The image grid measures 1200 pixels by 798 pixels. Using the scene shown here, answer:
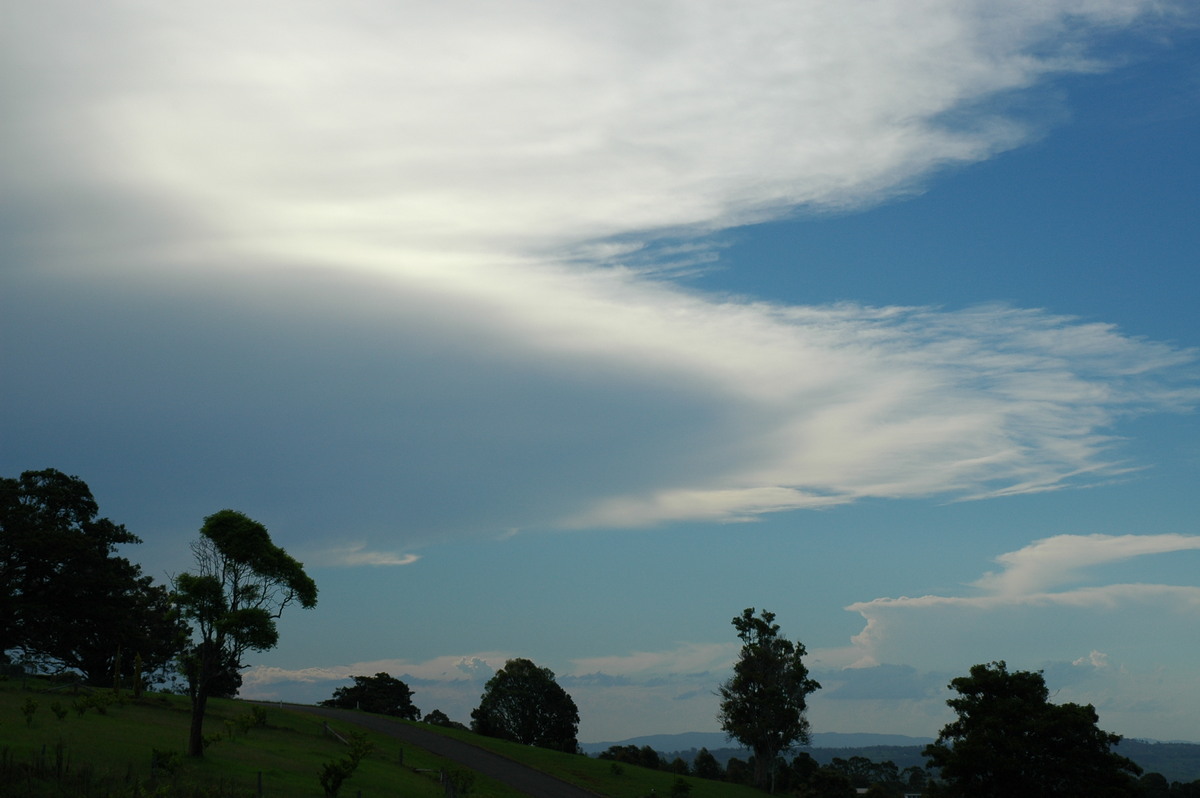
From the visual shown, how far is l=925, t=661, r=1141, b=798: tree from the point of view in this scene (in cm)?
5438

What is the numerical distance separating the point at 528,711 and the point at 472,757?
35738 mm

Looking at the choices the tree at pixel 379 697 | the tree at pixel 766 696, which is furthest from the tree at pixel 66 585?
the tree at pixel 766 696

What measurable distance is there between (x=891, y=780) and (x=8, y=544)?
125 meters

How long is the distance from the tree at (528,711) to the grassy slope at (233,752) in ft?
81.0

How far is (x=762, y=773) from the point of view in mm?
96500

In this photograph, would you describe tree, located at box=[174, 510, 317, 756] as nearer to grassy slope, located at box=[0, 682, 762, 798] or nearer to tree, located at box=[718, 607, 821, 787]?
grassy slope, located at box=[0, 682, 762, 798]

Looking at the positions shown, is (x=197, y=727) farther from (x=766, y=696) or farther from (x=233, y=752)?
(x=766, y=696)

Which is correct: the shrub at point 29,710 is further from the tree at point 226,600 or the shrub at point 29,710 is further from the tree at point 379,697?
the tree at point 379,697

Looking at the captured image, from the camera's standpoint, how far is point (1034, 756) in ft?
181

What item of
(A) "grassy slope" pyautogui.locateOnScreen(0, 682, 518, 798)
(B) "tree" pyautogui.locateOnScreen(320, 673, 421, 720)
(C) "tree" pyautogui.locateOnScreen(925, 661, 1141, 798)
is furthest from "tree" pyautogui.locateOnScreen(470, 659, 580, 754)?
(C) "tree" pyautogui.locateOnScreen(925, 661, 1141, 798)

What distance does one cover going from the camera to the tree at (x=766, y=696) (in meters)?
94.9

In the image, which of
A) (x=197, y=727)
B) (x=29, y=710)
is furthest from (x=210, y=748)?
(x=29, y=710)

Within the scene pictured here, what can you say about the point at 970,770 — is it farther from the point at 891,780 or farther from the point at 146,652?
the point at 891,780

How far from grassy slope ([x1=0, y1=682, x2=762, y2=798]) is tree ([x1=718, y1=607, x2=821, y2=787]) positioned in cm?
1674
